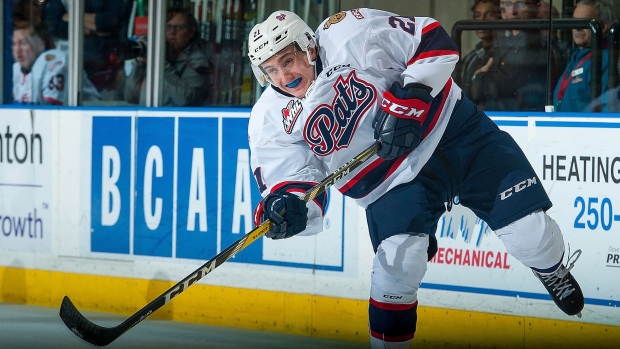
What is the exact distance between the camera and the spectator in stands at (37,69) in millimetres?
5715

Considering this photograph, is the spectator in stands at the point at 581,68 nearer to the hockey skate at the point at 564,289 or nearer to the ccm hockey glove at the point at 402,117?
the hockey skate at the point at 564,289

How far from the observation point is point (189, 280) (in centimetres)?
359

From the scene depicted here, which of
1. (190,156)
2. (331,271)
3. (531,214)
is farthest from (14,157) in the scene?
(531,214)

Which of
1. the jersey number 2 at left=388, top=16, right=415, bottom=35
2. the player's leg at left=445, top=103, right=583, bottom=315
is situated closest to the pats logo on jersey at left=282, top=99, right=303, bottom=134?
the jersey number 2 at left=388, top=16, right=415, bottom=35

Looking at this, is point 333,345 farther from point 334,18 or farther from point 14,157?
point 14,157

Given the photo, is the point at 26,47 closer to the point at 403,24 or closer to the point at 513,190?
the point at 403,24

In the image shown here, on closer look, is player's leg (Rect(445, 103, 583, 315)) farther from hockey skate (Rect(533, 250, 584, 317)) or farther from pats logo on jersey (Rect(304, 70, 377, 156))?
pats logo on jersey (Rect(304, 70, 377, 156))

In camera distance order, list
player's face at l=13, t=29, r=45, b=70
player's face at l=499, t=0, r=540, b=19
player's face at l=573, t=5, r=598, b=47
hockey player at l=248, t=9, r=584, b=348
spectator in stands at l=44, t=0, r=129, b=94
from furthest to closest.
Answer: player's face at l=13, t=29, r=45, b=70, spectator in stands at l=44, t=0, r=129, b=94, player's face at l=499, t=0, r=540, b=19, player's face at l=573, t=5, r=598, b=47, hockey player at l=248, t=9, r=584, b=348

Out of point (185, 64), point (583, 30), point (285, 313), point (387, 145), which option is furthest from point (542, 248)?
point (185, 64)

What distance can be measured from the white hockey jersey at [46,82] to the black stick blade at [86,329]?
204 centimetres

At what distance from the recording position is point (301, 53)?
11.9ft

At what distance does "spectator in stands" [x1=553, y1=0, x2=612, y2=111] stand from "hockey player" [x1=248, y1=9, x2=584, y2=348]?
0.66m

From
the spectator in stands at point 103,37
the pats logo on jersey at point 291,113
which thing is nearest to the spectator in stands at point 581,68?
the pats logo on jersey at point 291,113

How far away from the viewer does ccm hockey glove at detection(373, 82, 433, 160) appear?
3.54 metres
